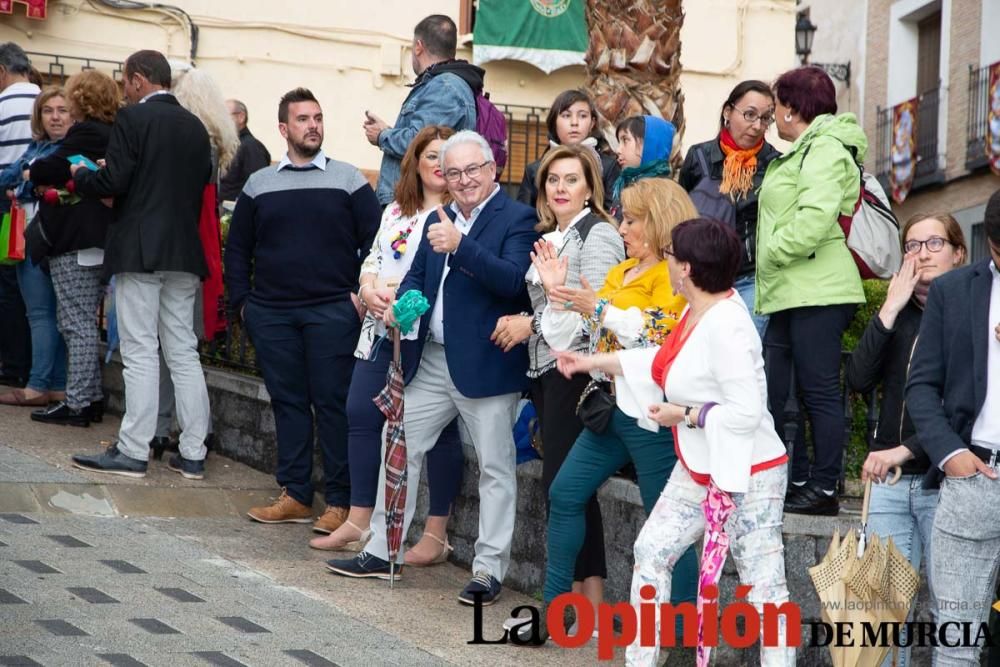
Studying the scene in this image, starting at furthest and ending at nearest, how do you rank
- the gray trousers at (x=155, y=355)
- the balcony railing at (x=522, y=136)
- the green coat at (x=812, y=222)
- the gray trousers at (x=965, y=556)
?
the balcony railing at (x=522, y=136)
the gray trousers at (x=155, y=355)
the green coat at (x=812, y=222)
the gray trousers at (x=965, y=556)

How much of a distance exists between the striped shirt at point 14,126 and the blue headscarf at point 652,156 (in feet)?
14.7

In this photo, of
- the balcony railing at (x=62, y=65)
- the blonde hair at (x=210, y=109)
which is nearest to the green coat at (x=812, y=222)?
the blonde hair at (x=210, y=109)

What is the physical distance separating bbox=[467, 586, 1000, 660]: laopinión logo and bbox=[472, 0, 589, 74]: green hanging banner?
14493mm

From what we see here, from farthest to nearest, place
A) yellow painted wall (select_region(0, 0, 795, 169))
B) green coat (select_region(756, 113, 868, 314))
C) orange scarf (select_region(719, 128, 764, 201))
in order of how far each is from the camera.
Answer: yellow painted wall (select_region(0, 0, 795, 169)), orange scarf (select_region(719, 128, 764, 201)), green coat (select_region(756, 113, 868, 314))

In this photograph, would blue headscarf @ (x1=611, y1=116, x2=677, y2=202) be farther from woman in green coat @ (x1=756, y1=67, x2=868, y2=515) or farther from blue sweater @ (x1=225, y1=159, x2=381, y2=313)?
blue sweater @ (x1=225, y1=159, x2=381, y2=313)

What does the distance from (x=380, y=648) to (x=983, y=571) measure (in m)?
2.25

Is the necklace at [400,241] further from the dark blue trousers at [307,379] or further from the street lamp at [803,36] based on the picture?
the street lamp at [803,36]

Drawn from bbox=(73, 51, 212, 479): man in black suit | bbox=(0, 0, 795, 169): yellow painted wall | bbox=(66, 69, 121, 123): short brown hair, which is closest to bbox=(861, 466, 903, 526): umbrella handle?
bbox=(73, 51, 212, 479): man in black suit

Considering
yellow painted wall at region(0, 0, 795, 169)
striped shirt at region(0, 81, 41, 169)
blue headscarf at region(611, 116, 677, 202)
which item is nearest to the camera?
blue headscarf at region(611, 116, 677, 202)

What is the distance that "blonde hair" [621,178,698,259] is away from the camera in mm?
5902

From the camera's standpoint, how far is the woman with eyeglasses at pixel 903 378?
552 cm

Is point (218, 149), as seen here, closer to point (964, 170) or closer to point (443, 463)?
point (443, 463)

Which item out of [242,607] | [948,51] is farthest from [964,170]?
[242,607]

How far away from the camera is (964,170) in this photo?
73.3ft
